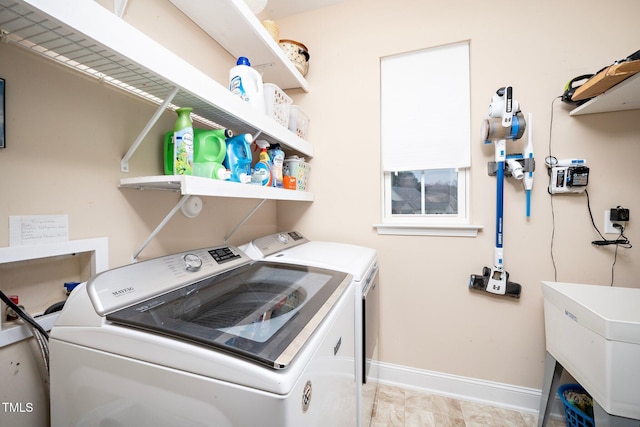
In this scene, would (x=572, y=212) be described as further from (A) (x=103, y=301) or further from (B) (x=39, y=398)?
(B) (x=39, y=398)

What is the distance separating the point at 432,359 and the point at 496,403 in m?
0.47

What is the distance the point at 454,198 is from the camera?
2.01 metres

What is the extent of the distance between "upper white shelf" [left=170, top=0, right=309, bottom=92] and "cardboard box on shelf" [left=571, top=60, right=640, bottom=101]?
1.78m

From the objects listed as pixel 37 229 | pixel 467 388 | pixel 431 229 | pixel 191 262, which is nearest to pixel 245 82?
pixel 191 262

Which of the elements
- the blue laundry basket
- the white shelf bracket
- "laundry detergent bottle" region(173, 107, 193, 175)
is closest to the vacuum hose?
"laundry detergent bottle" region(173, 107, 193, 175)

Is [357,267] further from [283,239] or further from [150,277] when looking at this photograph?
Answer: [150,277]

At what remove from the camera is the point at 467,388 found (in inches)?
74.4

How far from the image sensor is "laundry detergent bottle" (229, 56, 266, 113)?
1.33 meters

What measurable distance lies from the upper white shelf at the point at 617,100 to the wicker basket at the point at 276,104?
1815 mm

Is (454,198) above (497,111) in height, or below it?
below

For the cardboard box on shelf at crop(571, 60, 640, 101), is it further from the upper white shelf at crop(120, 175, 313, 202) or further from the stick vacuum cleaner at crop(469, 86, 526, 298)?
the upper white shelf at crop(120, 175, 313, 202)

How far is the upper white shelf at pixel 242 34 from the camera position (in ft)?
4.46

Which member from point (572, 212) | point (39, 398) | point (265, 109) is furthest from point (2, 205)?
point (572, 212)

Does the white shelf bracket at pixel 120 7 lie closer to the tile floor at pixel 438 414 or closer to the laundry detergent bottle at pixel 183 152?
the laundry detergent bottle at pixel 183 152
